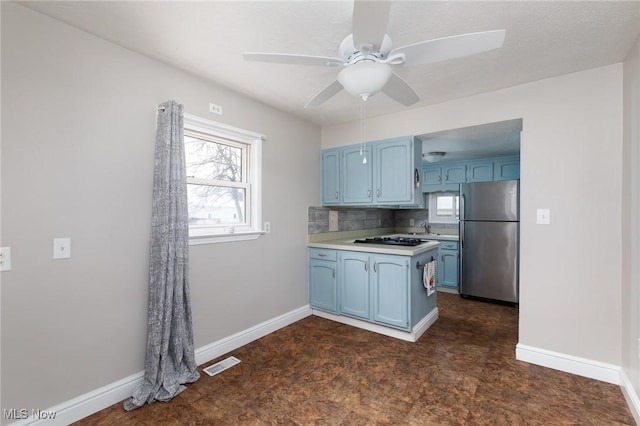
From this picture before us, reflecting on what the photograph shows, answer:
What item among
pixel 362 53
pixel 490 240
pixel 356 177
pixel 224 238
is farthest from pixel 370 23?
pixel 490 240

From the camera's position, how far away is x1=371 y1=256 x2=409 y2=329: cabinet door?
292 centimetres

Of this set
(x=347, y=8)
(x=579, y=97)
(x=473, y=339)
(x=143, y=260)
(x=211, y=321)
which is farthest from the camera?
(x=473, y=339)

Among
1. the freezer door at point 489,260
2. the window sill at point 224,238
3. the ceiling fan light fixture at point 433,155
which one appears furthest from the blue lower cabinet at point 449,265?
the window sill at point 224,238

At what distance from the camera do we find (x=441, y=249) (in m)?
4.81

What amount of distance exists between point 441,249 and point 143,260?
13.7 feet

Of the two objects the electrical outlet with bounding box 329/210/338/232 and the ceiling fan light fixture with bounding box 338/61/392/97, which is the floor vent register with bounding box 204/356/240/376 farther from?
the ceiling fan light fixture with bounding box 338/61/392/97

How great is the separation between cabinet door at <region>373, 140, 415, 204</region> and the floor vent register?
2.16 m

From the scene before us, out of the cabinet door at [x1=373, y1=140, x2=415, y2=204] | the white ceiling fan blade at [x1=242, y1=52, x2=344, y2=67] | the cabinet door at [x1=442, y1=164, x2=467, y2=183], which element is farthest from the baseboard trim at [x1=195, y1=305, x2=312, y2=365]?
the cabinet door at [x1=442, y1=164, x2=467, y2=183]

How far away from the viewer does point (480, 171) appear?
489cm

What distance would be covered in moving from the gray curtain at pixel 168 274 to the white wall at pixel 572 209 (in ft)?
9.02

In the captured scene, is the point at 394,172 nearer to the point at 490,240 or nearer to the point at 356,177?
the point at 356,177

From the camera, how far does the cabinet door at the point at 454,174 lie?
506cm

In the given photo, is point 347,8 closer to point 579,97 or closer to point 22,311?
point 579,97

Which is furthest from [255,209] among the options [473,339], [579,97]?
[579,97]
